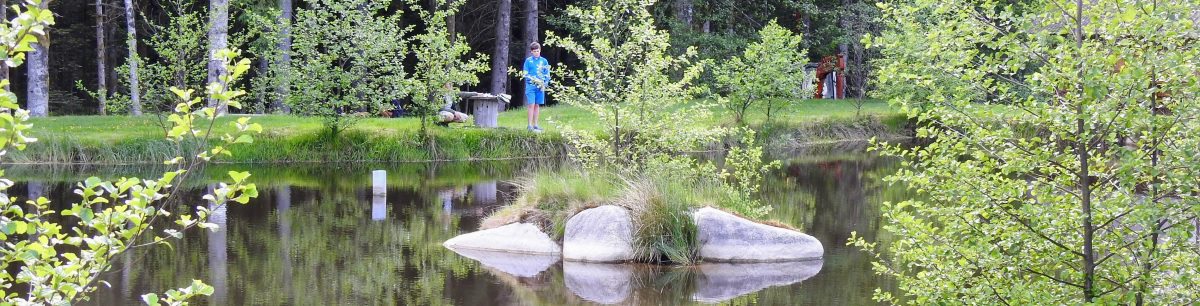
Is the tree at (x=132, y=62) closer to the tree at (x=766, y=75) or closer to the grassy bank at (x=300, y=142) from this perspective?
the grassy bank at (x=300, y=142)

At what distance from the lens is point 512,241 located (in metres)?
11.2

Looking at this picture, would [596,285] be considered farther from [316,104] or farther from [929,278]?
[316,104]

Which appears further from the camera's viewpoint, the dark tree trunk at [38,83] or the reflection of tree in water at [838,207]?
the dark tree trunk at [38,83]

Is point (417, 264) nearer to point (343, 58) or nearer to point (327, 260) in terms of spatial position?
point (327, 260)

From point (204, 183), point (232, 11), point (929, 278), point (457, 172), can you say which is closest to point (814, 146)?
point (457, 172)

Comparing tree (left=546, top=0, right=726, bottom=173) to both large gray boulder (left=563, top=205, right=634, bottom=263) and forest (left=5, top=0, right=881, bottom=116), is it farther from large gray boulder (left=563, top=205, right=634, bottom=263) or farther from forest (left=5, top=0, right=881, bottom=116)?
forest (left=5, top=0, right=881, bottom=116)

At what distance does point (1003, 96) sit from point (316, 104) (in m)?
15.9

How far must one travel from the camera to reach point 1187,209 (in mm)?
4598

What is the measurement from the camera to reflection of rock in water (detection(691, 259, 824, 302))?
9.10m

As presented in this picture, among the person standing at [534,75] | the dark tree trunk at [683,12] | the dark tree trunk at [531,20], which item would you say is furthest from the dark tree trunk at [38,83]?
the dark tree trunk at [683,12]

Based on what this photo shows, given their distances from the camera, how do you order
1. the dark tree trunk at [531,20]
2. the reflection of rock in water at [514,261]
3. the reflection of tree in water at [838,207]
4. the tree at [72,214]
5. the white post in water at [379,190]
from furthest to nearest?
the dark tree trunk at [531,20] → the white post in water at [379,190] → the reflection of rock in water at [514,261] → the reflection of tree in water at [838,207] → the tree at [72,214]

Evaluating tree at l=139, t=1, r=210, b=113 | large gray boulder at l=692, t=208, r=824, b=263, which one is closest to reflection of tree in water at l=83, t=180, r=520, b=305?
large gray boulder at l=692, t=208, r=824, b=263

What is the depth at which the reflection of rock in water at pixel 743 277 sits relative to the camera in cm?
910

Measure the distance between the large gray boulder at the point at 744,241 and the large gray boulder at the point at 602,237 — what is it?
67cm
